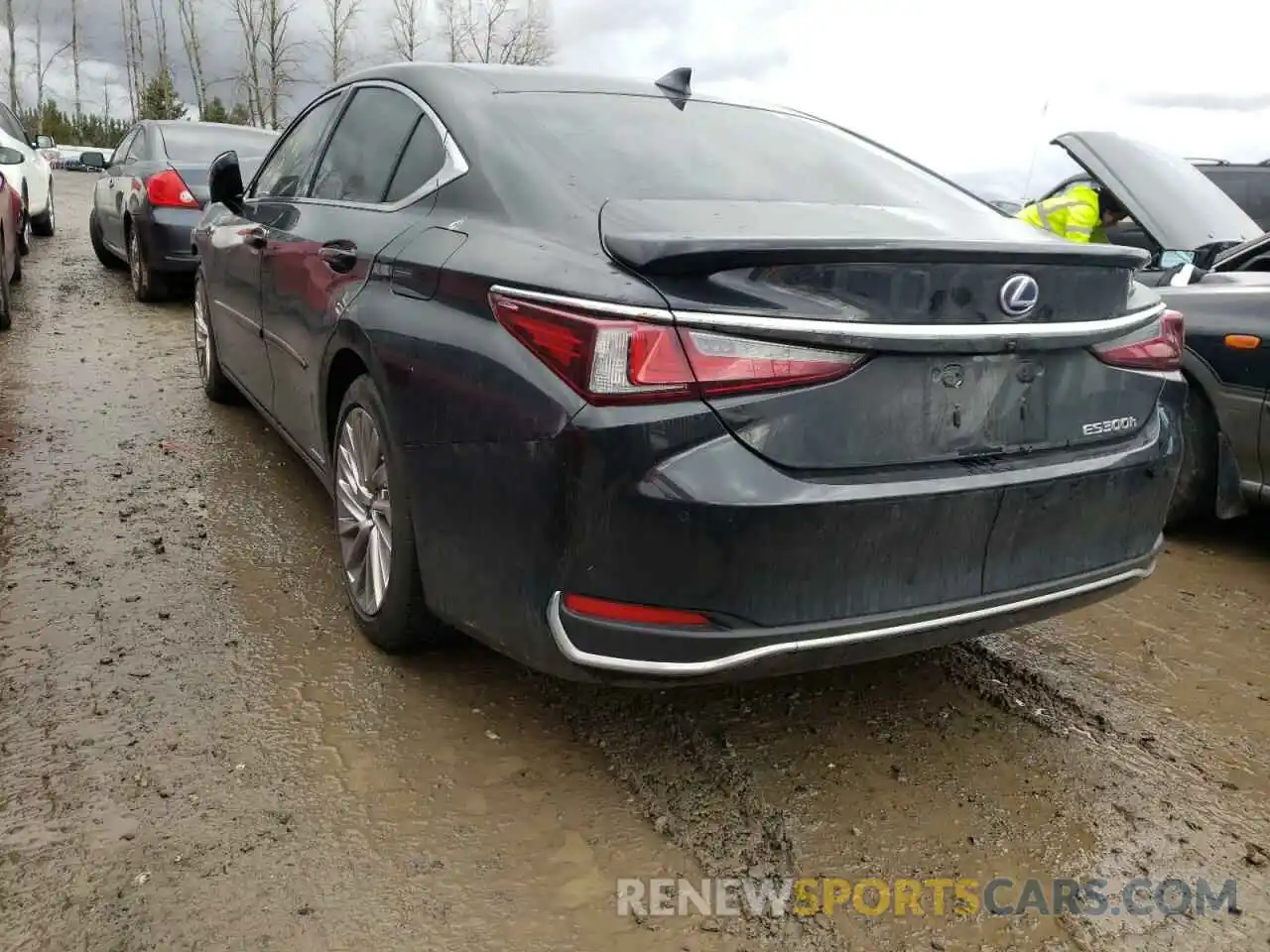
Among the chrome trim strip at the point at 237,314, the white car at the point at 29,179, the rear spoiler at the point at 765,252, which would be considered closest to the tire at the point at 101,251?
the white car at the point at 29,179

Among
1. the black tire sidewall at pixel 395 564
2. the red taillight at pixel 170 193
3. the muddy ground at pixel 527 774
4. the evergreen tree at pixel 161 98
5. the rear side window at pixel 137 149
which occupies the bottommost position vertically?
the muddy ground at pixel 527 774

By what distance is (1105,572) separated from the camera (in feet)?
7.97

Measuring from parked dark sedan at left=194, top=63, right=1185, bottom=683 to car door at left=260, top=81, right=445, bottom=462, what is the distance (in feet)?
0.14

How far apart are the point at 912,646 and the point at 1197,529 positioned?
2.83 meters

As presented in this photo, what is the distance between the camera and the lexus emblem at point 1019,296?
2146 mm

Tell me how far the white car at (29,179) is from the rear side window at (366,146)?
7.47 meters

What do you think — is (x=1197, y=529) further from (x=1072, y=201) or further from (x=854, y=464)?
(x=854, y=464)

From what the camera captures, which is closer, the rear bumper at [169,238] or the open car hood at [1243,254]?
the open car hood at [1243,254]

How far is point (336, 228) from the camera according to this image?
314 centimetres

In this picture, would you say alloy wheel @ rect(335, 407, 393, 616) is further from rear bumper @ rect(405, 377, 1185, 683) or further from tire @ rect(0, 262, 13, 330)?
tire @ rect(0, 262, 13, 330)

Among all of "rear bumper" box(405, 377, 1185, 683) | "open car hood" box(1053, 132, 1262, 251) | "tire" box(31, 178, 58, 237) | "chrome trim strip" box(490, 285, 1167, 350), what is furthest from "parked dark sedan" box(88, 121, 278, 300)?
"chrome trim strip" box(490, 285, 1167, 350)

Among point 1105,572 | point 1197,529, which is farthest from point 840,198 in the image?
point 1197,529

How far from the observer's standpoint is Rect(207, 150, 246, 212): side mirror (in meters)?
4.40

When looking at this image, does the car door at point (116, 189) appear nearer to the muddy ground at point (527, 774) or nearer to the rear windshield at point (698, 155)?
the muddy ground at point (527, 774)
